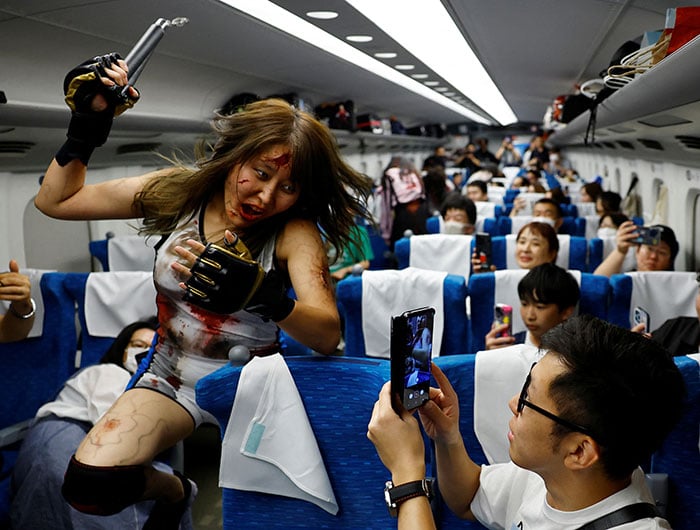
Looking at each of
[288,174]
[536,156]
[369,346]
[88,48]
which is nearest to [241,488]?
[288,174]

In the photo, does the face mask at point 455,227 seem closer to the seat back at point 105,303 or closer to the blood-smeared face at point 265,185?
the seat back at point 105,303

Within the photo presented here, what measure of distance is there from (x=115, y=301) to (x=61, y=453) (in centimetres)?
104

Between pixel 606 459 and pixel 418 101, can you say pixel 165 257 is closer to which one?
pixel 606 459

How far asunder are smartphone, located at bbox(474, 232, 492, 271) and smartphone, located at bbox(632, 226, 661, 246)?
3.24 feet

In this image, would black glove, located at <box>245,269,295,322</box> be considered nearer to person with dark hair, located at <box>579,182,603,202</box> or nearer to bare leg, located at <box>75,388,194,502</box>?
bare leg, located at <box>75,388,194,502</box>

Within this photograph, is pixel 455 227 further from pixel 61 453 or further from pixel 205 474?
pixel 61 453

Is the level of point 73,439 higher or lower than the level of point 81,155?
→ lower

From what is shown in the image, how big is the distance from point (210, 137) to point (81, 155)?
4.43 m

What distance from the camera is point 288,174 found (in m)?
2.38

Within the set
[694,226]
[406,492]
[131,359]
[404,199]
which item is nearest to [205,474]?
[131,359]

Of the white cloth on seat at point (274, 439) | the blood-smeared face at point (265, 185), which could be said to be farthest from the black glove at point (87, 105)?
the white cloth on seat at point (274, 439)

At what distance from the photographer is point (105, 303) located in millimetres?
3861

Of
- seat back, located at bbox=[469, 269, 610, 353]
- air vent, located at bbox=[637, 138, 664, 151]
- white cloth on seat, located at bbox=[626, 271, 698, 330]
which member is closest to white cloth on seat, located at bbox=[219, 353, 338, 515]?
seat back, located at bbox=[469, 269, 610, 353]

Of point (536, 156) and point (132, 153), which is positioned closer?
point (132, 153)
